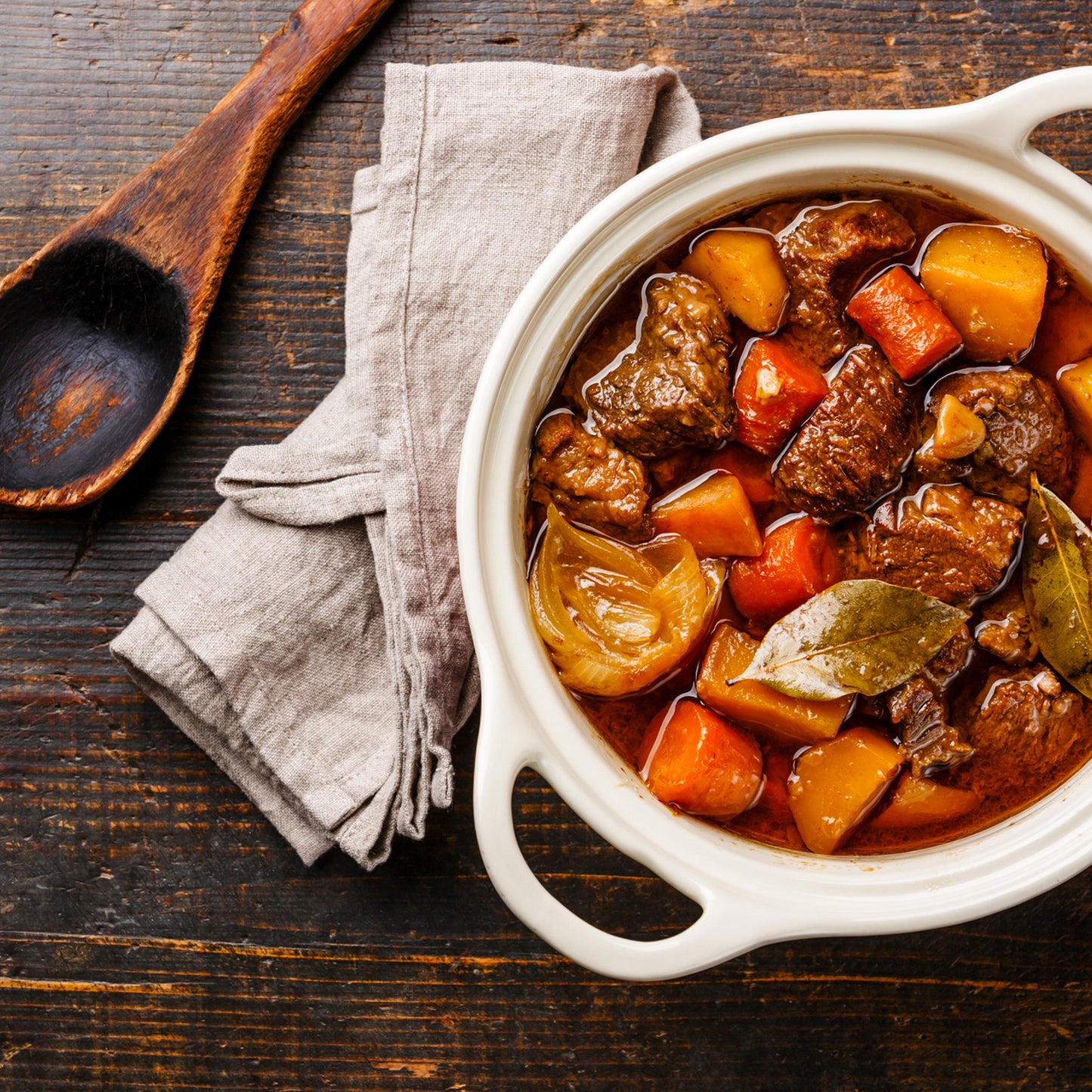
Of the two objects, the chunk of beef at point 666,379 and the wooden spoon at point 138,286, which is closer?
the chunk of beef at point 666,379

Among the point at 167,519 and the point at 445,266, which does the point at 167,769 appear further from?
the point at 445,266

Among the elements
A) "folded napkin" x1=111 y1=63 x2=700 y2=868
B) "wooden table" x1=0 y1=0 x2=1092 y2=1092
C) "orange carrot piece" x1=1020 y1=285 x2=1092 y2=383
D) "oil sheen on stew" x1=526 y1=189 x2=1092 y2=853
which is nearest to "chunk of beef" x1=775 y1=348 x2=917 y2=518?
"oil sheen on stew" x1=526 y1=189 x2=1092 y2=853

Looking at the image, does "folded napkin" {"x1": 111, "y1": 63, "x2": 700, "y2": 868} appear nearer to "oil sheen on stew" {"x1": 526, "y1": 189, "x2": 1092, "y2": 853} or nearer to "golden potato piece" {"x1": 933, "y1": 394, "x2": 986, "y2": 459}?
"oil sheen on stew" {"x1": 526, "y1": 189, "x2": 1092, "y2": 853}

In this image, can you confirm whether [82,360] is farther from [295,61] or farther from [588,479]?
[588,479]

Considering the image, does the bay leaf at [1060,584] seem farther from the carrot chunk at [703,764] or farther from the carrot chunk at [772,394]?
the carrot chunk at [703,764]

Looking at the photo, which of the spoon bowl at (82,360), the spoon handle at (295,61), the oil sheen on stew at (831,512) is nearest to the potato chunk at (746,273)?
the oil sheen on stew at (831,512)

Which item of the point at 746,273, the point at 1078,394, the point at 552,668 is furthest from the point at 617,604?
the point at 1078,394

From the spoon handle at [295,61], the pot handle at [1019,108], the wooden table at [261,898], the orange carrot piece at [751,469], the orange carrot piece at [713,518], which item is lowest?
the wooden table at [261,898]

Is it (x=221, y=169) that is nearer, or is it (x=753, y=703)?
(x=753, y=703)
